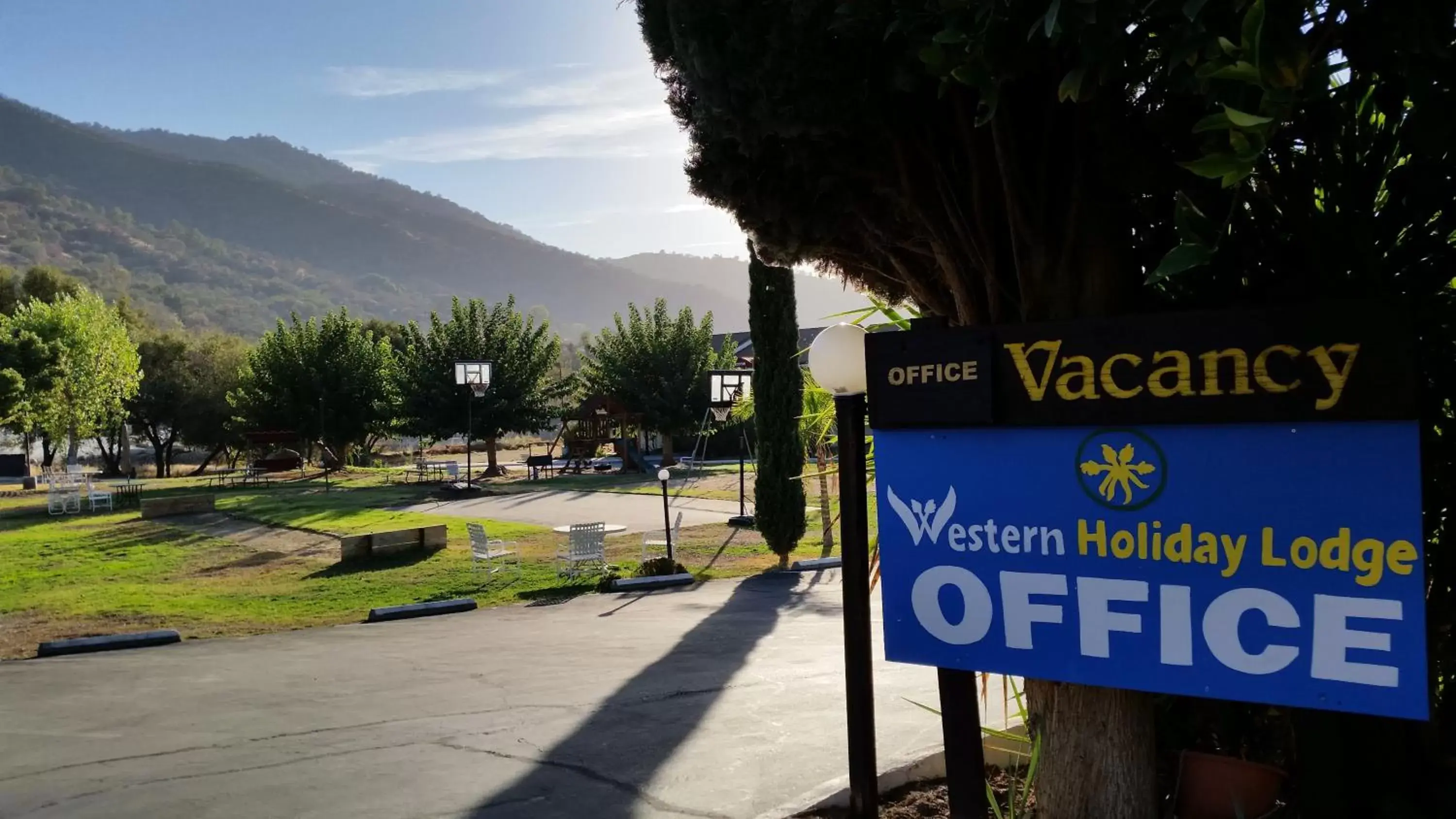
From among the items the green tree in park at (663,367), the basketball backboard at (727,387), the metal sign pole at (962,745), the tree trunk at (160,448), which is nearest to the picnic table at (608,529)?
the basketball backboard at (727,387)

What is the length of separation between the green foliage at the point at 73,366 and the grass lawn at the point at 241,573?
10.0m

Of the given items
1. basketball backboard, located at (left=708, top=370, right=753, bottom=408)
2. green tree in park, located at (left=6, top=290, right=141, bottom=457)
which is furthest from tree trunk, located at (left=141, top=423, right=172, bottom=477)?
basketball backboard, located at (left=708, top=370, right=753, bottom=408)

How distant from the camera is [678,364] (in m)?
39.7

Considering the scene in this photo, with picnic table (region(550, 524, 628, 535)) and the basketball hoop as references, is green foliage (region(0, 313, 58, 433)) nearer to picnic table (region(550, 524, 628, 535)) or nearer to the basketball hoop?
the basketball hoop

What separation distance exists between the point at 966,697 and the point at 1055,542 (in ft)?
2.25

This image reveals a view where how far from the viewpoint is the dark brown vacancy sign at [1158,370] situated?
2566 mm

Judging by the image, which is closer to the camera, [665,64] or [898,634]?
[898,634]

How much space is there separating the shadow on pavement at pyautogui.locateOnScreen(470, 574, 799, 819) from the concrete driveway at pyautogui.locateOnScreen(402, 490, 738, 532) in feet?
35.4

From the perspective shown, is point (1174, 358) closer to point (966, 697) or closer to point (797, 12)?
point (966, 697)

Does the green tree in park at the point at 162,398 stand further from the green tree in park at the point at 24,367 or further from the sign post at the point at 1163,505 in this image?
the sign post at the point at 1163,505

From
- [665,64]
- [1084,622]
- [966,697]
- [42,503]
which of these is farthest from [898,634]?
[42,503]

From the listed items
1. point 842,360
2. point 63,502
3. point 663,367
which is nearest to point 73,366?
point 63,502

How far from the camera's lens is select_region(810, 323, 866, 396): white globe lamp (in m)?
3.68

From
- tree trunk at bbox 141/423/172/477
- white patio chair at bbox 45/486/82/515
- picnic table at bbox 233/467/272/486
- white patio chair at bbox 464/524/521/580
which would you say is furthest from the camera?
tree trunk at bbox 141/423/172/477
